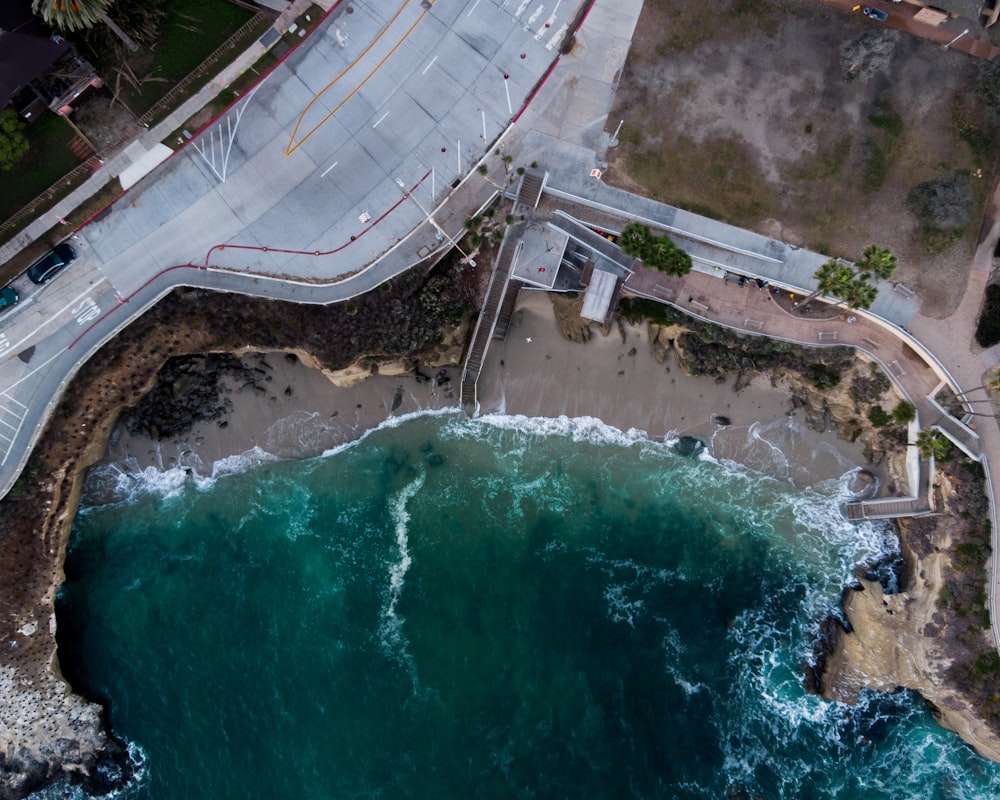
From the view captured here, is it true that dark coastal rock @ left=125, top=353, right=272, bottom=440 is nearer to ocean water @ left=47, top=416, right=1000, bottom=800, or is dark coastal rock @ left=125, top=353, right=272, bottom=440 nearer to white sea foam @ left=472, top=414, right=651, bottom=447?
ocean water @ left=47, top=416, right=1000, bottom=800

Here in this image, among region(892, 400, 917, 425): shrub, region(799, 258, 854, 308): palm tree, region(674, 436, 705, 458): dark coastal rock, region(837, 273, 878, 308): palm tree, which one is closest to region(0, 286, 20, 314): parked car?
region(674, 436, 705, 458): dark coastal rock

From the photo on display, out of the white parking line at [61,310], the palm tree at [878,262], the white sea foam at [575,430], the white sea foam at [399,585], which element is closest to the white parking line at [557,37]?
the palm tree at [878,262]

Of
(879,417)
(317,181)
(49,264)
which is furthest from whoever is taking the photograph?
(879,417)

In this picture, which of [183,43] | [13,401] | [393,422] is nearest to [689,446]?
[393,422]

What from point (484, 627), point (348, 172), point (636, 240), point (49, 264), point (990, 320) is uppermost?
point (990, 320)

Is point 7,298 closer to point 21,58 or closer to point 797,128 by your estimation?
point 21,58

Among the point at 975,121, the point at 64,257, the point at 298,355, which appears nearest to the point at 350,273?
the point at 298,355

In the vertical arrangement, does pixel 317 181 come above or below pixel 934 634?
above
